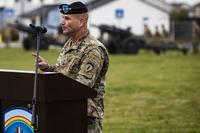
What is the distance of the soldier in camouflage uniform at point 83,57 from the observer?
545 centimetres

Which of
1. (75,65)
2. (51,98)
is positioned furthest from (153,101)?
(51,98)

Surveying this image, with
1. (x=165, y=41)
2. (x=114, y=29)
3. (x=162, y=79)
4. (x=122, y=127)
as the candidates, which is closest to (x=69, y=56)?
(x=122, y=127)

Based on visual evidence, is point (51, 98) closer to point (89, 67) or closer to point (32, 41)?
point (89, 67)

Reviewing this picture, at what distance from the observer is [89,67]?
543 centimetres

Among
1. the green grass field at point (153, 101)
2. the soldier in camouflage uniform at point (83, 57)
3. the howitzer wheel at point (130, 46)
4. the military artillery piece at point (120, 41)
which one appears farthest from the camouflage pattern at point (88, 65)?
the howitzer wheel at point (130, 46)

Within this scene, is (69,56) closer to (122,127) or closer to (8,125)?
(8,125)

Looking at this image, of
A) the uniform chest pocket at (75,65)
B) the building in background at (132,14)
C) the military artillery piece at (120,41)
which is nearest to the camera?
the uniform chest pocket at (75,65)

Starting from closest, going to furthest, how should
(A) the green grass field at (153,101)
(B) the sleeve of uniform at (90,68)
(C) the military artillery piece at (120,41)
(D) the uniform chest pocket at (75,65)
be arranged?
1. (B) the sleeve of uniform at (90,68)
2. (D) the uniform chest pocket at (75,65)
3. (A) the green grass field at (153,101)
4. (C) the military artillery piece at (120,41)

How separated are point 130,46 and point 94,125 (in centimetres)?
3366

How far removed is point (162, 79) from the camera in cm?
2206

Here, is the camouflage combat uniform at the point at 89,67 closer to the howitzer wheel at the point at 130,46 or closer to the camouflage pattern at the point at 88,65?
the camouflage pattern at the point at 88,65

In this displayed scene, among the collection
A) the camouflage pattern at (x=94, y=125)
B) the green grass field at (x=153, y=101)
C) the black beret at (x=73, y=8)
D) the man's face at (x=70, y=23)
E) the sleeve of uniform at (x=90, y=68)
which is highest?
the black beret at (x=73, y=8)

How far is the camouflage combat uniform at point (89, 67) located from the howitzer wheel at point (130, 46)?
109 ft

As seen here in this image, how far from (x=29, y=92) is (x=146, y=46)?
35.4 metres
